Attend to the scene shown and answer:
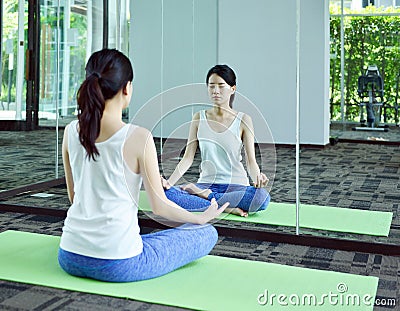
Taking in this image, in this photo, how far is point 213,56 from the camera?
5.25 m

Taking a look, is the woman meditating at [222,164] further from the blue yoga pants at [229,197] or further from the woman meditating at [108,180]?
the woman meditating at [108,180]

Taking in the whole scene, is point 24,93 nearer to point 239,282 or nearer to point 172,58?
point 172,58

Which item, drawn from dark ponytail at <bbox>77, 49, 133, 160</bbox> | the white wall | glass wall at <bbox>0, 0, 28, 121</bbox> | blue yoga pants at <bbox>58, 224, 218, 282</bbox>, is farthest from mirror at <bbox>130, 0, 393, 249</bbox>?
dark ponytail at <bbox>77, 49, 133, 160</bbox>

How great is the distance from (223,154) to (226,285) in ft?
5.10

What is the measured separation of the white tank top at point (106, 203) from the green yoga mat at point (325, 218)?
1.22 metres

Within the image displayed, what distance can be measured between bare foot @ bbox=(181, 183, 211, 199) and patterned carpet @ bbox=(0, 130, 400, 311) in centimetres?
9

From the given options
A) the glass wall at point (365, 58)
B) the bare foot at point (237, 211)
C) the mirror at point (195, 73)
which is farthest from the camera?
the glass wall at point (365, 58)

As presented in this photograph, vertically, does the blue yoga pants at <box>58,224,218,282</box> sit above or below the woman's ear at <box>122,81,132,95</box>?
below

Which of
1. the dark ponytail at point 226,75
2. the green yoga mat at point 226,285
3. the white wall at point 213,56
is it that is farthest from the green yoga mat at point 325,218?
the green yoga mat at point 226,285

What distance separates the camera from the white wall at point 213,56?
523 centimetres

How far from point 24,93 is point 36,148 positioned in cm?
53

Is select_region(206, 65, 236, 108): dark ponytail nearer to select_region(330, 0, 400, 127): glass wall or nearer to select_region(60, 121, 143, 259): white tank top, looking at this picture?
select_region(60, 121, 143, 259): white tank top

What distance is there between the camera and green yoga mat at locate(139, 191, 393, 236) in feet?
12.7

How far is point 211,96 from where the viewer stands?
4.45 meters
